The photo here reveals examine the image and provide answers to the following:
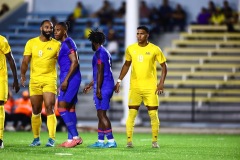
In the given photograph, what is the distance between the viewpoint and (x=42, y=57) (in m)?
14.6

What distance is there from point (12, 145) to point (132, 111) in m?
2.46

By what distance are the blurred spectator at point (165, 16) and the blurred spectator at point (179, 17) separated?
22 cm

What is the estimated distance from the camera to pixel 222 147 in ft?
52.0

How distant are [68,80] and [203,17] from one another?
1843 cm

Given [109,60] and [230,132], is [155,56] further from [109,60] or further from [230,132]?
[230,132]

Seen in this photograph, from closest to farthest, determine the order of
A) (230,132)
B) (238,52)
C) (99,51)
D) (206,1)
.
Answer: (99,51) → (230,132) → (238,52) → (206,1)

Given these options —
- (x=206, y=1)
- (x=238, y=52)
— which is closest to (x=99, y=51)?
(x=238, y=52)

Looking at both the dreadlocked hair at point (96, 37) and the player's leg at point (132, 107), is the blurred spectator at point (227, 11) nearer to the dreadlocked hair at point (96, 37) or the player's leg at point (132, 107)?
the player's leg at point (132, 107)

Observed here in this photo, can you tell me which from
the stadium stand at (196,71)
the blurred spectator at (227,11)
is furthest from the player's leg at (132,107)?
the blurred spectator at (227,11)

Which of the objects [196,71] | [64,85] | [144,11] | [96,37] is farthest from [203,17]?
[64,85]

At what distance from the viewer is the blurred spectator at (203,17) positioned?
32.0 meters

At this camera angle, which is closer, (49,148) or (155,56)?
(49,148)

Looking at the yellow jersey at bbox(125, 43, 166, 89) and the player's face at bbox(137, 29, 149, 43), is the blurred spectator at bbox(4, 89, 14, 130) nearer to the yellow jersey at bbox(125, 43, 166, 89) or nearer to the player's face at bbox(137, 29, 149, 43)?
the yellow jersey at bbox(125, 43, 166, 89)

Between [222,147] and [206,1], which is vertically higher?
[206,1]
